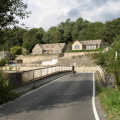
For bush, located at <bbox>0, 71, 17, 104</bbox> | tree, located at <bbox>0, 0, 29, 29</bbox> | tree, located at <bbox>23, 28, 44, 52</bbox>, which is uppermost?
tree, located at <bbox>23, 28, 44, 52</bbox>

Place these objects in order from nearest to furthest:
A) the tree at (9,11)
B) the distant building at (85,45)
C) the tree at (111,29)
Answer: the tree at (9,11), the tree at (111,29), the distant building at (85,45)

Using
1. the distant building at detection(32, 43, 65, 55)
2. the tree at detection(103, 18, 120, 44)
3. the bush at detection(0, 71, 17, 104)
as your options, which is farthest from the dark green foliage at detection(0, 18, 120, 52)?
the bush at detection(0, 71, 17, 104)

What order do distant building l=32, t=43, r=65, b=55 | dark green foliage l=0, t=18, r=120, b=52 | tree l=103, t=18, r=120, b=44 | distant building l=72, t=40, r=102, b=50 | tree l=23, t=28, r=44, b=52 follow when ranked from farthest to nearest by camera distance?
tree l=23, t=28, r=44, b=52 → distant building l=32, t=43, r=65, b=55 → distant building l=72, t=40, r=102, b=50 → dark green foliage l=0, t=18, r=120, b=52 → tree l=103, t=18, r=120, b=44

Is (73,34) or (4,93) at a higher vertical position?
(73,34)

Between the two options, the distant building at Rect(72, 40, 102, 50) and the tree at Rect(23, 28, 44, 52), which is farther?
the tree at Rect(23, 28, 44, 52)

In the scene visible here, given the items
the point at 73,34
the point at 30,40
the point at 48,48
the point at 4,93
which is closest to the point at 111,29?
the point at 73,34

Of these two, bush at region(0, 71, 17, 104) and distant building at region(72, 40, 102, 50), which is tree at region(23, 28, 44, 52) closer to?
distant building at region(72, 40, 102, 50)

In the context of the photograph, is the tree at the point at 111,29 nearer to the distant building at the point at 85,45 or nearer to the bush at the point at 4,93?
the distant building at the point at 85,45

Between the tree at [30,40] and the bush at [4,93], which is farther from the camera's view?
the tree at [30,40]

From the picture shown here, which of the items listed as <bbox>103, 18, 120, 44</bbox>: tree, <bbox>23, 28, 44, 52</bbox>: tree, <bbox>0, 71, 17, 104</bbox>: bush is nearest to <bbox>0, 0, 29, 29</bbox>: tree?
<bbox>0, 71, 17, 104</bbox>: bush

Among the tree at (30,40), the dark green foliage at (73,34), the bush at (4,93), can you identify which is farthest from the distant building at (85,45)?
the bush at (4,93)

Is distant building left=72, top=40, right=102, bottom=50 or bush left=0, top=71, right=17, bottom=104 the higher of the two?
distant building left=72, top=40, right=102, bottom=50

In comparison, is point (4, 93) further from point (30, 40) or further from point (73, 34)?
point (73, 34)

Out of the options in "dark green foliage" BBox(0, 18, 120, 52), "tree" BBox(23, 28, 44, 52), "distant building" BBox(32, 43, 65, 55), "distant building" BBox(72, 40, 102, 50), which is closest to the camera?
"dark green foliage" BBox(0, 18, 120, 52)
